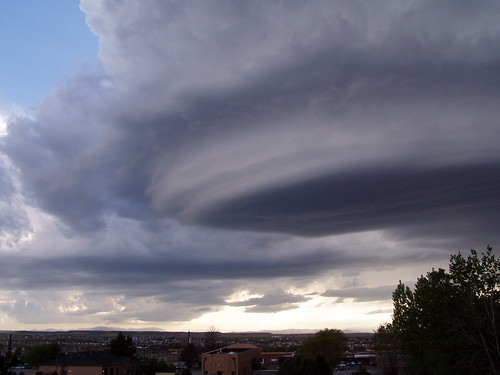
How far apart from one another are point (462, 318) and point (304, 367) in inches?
603

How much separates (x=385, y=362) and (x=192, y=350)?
5342 centimetres

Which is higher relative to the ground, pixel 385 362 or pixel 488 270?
pixel 488 270

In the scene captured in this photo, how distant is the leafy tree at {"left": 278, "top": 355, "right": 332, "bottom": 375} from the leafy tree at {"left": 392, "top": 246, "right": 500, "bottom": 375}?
9644 mm

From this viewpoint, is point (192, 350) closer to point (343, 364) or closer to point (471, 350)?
point (343, 364)

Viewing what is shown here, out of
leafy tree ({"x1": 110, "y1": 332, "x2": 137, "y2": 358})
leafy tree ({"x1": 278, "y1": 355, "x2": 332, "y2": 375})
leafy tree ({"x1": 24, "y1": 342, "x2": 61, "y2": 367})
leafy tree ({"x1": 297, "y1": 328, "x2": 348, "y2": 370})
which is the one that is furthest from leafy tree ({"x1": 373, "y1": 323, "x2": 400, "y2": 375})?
leafy tree ({"x1": 24, "y1": 342, "x2": 61, "y2": 367})

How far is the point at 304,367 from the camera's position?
1874 inches

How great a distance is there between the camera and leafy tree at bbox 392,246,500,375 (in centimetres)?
4003

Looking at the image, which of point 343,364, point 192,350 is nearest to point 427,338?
point 192,350

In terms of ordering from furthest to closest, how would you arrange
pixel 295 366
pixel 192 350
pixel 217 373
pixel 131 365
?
pixel 192 350
pixel 131 365
pixel 217 373
pixel 295 366

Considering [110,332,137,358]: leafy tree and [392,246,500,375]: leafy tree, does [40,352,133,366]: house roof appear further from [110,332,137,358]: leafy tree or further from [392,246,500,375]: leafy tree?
[392,246,500,375]: leafy tree

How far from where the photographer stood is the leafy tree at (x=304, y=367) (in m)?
47.1

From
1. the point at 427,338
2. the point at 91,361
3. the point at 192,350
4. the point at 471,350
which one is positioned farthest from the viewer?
the point at 192,350

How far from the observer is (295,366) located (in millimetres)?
48312

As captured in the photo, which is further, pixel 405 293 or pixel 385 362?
pixel 385 362
